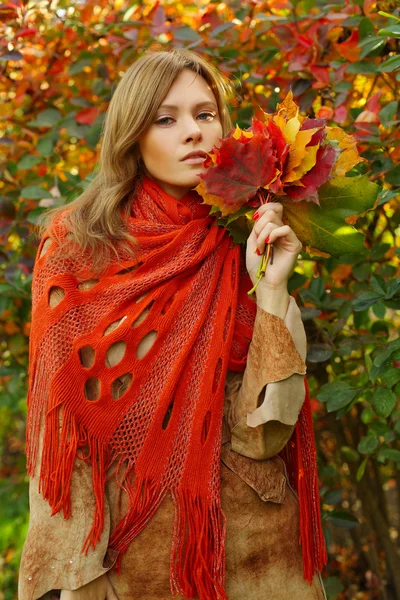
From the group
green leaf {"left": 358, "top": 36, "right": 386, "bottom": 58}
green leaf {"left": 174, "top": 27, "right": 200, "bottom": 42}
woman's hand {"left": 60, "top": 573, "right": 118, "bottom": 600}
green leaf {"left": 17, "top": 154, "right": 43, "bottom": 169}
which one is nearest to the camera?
woman's hand {"left": 60, "top": 573, "right": 118, "bottom": 600}

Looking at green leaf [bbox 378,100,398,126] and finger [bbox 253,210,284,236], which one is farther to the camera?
green leaf [bbox 378,100,398,126]

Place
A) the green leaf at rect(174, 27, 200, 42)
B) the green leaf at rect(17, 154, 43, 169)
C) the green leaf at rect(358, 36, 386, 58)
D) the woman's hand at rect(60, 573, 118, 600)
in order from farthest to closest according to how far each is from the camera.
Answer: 1. the green leaf at rect(17, 154, 43, 169)
2. the green leaf at rect(174, 27, 200, 42)
3. the green leaf at rect(358, 36, 386, 58)
4. the woman's hand at rect(60, 573, 118, 600)

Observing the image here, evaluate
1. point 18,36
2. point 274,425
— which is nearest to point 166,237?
point 274,425

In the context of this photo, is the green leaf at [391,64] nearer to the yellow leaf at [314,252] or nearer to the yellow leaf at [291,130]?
the yellow leaf at [291,130]

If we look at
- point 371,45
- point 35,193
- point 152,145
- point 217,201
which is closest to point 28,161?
point 35,193

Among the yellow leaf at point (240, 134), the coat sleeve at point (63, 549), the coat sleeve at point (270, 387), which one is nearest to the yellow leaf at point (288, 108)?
the yellow leaf at point (240, 134)

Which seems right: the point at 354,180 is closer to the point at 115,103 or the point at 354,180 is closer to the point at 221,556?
the point at 115,103

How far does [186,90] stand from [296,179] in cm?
47

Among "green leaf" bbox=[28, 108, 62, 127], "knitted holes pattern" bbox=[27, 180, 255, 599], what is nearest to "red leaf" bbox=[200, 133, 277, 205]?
"knitted holes pattern" bbox=[27, 180, 255, 599]

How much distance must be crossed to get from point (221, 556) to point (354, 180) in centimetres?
91

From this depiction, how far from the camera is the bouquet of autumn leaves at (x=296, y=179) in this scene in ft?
5.49

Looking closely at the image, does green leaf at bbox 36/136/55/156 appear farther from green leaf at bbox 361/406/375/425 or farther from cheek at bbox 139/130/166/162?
green leaf at bbox 361/406/375/425

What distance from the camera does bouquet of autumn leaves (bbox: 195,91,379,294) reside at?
5.49ft

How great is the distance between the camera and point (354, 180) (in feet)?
5.73
